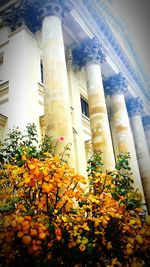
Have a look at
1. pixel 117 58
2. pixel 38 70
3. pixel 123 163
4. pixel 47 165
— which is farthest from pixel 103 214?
pixel 117 58

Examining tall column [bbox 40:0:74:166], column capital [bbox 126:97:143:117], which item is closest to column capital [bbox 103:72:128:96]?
column capital [bbox 126:97:143:117]

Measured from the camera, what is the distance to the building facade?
10.6 meters

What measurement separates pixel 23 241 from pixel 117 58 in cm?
1801

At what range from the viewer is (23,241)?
405cm

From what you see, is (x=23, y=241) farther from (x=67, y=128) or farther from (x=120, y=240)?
(x=67, y=128)

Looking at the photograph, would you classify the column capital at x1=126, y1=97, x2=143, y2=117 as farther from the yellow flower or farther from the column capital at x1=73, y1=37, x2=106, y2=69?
the yellow flower

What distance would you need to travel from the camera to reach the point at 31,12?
44.3 ft

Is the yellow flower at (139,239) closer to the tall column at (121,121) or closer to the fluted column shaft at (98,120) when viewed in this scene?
the fluted column shaft at (98,120)

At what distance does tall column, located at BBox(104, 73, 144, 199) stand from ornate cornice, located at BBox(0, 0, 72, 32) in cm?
720

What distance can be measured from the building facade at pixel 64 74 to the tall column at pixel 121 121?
0.21 feet

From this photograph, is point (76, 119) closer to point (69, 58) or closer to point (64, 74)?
point (69, 58)

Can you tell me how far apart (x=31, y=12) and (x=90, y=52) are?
13.3 feet

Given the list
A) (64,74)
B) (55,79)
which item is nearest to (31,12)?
(64,74)

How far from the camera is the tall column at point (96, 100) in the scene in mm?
13266
